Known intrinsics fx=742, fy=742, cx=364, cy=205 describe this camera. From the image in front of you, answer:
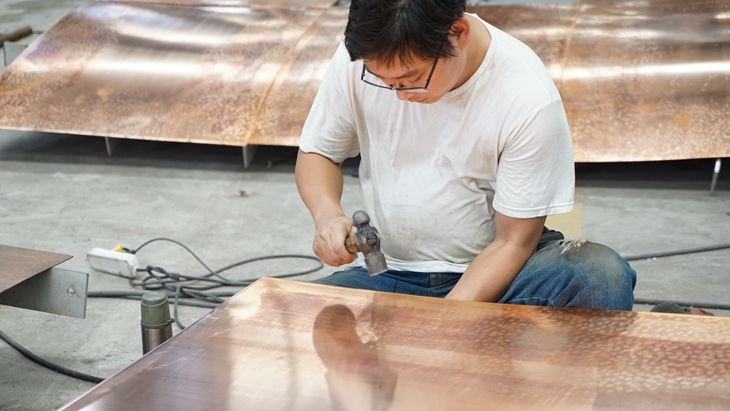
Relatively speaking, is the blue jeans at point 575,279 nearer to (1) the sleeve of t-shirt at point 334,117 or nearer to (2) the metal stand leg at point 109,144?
(1) the sleeve of t-shirt at point 334,117

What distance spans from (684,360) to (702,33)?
337 centimetres

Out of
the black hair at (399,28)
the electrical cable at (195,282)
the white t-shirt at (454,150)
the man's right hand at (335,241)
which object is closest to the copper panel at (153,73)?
→ the electrical cable at (195,282)

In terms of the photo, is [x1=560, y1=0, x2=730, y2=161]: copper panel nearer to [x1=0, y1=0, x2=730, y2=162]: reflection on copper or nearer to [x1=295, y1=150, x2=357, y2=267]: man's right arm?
[x1=0, y1=0, x2=730, y2=162]: reflection on copper

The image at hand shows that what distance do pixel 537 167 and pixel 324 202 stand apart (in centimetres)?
51

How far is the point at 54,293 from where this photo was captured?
75.3 inches

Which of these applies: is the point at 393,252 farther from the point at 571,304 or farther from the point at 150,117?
the point at 150,117

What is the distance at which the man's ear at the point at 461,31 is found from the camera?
1.38 meters

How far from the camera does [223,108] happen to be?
159 inches

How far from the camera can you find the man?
1.37 m

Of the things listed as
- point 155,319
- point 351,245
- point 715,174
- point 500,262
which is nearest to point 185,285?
point 155,319

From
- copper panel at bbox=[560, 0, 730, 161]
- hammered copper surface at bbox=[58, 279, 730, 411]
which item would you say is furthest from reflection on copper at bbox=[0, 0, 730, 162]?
hammered copper surface at bbox=[58, 279, 730, 411]

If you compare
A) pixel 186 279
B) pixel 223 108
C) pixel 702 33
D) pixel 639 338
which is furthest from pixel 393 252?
pixel 702 33

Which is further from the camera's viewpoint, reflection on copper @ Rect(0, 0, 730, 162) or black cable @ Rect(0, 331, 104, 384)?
reflection on copper @ Rect(0, 0, 730, 162)

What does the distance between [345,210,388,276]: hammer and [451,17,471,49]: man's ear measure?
15.1 inches
